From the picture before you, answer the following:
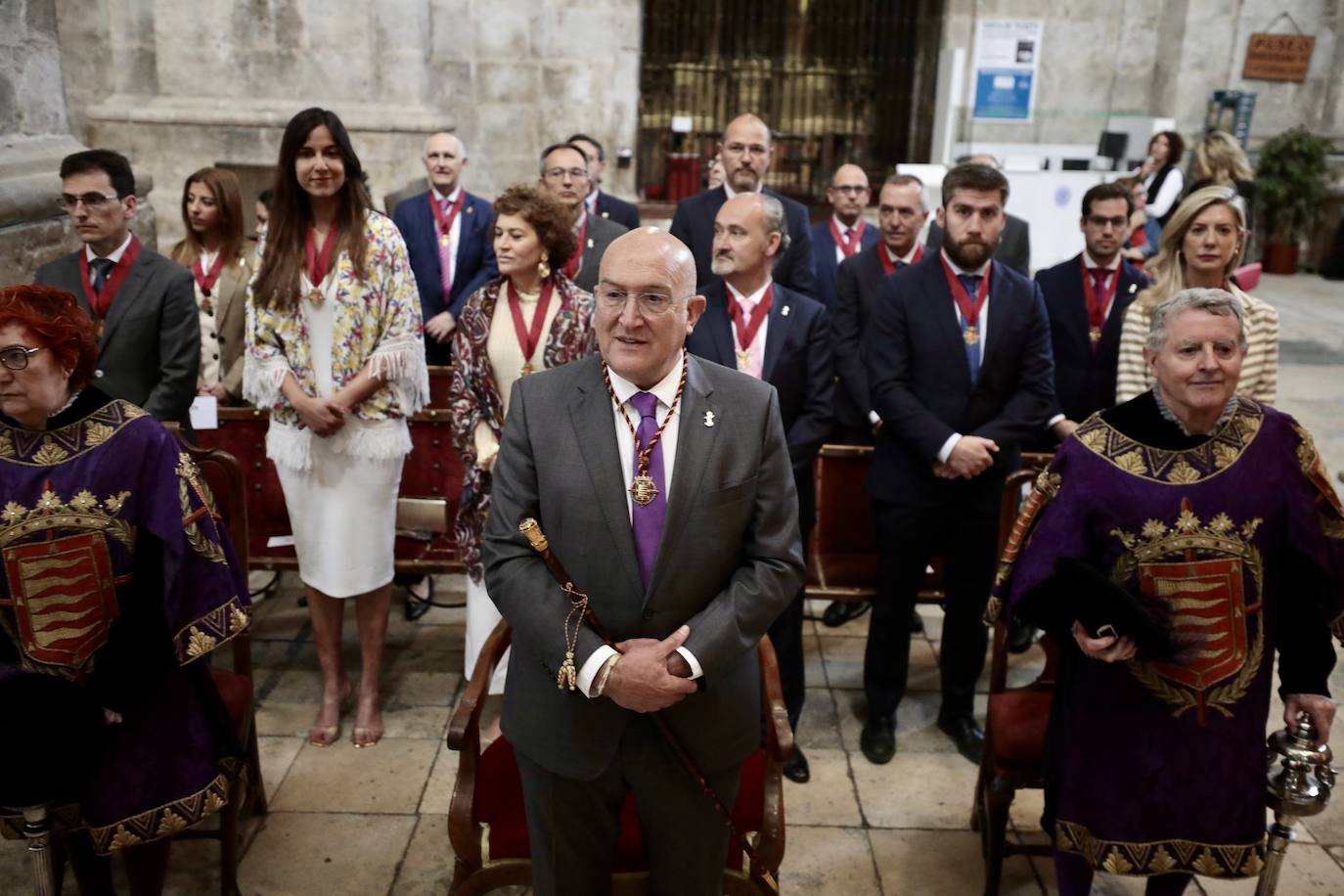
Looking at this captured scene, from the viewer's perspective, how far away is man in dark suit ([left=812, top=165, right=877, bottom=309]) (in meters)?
5.85

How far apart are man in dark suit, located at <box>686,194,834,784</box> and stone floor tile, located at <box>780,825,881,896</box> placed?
0.31 meters

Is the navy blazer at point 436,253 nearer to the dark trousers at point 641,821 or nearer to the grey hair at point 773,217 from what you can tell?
the grey hair at point 773,217

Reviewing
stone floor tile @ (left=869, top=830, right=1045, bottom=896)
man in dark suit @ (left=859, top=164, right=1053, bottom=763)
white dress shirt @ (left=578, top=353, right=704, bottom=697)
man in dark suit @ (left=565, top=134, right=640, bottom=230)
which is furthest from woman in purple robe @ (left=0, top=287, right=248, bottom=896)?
man in dark suit @ (left=565, top=134, right=640, bottom=230)

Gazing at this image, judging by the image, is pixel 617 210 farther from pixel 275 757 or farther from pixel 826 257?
pixel 275 757

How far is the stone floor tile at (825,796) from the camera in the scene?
3617 mm

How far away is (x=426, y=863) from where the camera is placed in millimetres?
3340

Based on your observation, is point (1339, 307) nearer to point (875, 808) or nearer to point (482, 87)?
point (482, 87)

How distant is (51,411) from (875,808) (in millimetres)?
2665

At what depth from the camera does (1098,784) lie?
271cm

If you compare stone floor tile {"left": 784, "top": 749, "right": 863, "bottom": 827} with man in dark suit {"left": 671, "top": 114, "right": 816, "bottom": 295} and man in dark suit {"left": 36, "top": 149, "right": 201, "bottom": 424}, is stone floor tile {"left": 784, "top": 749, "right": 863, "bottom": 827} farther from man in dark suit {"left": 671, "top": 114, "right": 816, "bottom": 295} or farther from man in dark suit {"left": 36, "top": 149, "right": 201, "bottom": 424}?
man in dark suit {"left": 36, "top": 149, "right": 201, "bottom": 424}

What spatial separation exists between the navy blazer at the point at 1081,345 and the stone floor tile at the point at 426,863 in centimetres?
280

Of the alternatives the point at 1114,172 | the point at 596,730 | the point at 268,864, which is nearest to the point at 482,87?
the point at 1114,172

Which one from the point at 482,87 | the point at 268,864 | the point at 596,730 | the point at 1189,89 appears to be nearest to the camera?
the point at 596,730

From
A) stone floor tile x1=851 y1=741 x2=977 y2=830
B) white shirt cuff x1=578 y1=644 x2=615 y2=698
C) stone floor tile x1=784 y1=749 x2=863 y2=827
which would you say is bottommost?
stone floor tile x1=784 y1=749 x2=863 y2=827
